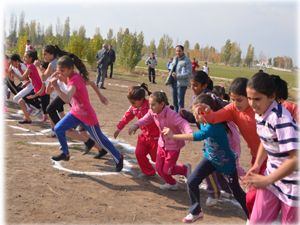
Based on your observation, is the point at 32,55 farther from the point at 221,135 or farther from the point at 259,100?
the point at 259,100

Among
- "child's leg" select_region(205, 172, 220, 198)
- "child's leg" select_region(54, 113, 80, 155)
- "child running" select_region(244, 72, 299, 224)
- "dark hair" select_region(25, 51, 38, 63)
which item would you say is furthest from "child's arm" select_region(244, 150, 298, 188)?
"dark hair" select_region(25, 51, 38, 63)

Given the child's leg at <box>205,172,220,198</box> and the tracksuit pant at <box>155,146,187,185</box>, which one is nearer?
the child's leg at <box>205,172,220,198</box>

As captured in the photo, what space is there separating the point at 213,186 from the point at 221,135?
3.09 feet

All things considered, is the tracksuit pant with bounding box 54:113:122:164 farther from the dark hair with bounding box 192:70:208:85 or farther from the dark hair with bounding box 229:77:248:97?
the dark hair with bounding box 229:77:248:97

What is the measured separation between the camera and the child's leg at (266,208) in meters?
3.46

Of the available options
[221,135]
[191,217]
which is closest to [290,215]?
[221,135]

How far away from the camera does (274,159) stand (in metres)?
3.39

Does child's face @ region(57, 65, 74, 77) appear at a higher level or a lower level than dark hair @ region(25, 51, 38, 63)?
lower

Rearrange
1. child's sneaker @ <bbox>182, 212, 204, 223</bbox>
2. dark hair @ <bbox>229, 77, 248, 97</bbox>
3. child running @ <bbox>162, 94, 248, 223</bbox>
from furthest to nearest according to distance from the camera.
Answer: child's sneaker @ <bbox>182, 212, 204, 223</bbox> < child running @ <bbox>162, 94, 248, 223</bbox> < dark hair @ <bbox>229, 77, 248, 97</bbox>

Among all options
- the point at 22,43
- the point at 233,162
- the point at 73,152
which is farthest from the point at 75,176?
the point at 22,43

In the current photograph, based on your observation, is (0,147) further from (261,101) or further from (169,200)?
(261,101)

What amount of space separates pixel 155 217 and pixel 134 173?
1674 millimetres

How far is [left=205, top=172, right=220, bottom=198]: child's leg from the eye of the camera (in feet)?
17.0

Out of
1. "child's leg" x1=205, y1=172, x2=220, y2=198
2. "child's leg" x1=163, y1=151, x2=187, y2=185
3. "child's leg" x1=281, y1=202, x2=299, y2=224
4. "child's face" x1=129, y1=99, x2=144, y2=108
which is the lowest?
"child's leg" x1=205, y1=172, x2=220, y2=198
